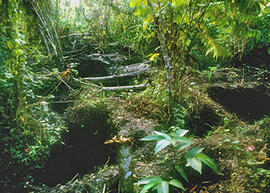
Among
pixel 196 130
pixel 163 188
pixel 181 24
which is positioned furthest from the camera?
pixel 196 130

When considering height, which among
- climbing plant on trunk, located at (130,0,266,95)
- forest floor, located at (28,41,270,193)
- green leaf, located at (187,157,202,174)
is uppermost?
climbing plant on trunk, located at (130,0,266,95)

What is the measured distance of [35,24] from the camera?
284 cm

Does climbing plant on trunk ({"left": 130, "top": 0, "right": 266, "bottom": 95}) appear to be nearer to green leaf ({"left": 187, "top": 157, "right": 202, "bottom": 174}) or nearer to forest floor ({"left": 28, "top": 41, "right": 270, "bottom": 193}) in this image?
forest floor ({"left": 28, "top": 41, "right": 270, "bottom": 193})

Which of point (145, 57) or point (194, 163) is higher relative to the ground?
point (145, 57)

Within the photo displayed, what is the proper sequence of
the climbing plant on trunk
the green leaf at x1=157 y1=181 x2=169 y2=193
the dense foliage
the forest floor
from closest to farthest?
the green leaf at x1=157 y1=181 x2=169 y2=193 → the forest floor → the dense foliage → the climbing plant on trunk

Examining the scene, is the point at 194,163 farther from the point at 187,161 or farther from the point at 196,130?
the point at 196,130

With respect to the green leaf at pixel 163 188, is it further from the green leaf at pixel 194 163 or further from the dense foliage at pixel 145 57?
the green leaf at pixel 194 163

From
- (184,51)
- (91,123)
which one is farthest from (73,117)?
(184,51)

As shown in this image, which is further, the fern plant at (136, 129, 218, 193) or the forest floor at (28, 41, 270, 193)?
the forest floor at (28, 41, 270, 193)

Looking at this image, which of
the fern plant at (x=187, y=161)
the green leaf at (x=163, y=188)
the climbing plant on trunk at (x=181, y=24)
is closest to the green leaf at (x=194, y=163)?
the fern plant at (x=187, y=161)

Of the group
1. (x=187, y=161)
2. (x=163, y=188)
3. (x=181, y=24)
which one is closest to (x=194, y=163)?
(x=187, y=161)

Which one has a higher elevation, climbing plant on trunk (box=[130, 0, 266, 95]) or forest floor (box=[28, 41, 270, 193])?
climbing plant on trunk (box=[130, 0, 266, 95])

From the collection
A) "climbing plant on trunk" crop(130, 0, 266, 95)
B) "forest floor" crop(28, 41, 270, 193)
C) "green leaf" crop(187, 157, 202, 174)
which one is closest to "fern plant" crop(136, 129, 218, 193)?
"green leaf" crop(187, 157, 202, 174)

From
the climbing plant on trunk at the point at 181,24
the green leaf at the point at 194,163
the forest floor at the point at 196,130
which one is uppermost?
the climbing plant on trunk at the point at 181,24
